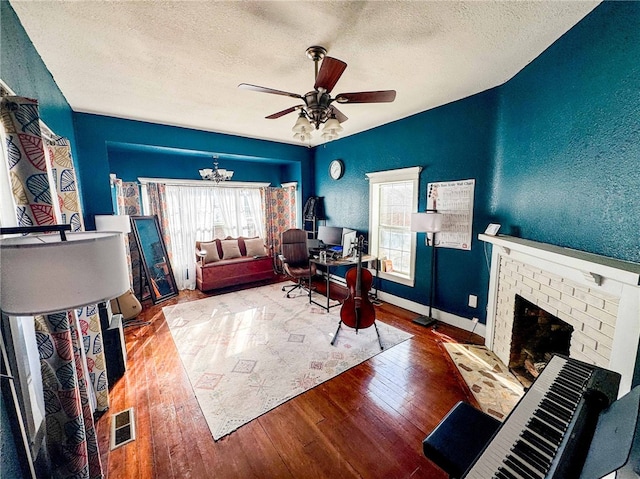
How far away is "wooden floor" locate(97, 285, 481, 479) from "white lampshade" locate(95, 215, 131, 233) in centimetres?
149

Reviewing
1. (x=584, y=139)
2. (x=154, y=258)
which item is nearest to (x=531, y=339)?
(x=584, y=139)

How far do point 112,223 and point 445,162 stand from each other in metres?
4.06

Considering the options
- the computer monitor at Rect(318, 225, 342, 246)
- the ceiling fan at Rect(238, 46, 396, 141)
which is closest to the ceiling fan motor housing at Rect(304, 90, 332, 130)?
the ceiling fan at Rect(238, 46, 396, 141)

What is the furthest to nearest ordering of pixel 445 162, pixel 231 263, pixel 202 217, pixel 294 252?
pixel 202 217 → pixel 231 263 → pixel 294 252 → pixel 445 162

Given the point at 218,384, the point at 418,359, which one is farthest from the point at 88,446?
the point at 418,359

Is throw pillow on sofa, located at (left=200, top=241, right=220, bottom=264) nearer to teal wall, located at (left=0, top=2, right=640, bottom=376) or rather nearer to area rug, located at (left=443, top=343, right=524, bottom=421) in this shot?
teal wall, located at (left=0, top=2, right=640, bottom=376)

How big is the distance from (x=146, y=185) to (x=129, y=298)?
1991 millimetres

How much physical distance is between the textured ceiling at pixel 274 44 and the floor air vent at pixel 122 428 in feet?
8.67

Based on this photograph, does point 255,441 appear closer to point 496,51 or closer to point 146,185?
point 496,51

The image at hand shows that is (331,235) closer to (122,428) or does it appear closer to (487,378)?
(487,378)

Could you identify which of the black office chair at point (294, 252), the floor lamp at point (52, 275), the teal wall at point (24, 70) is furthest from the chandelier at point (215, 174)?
the floor lamp at point (52, 275)

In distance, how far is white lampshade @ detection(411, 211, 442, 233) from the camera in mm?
2912

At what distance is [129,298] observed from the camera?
313cm

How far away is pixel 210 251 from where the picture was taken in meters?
4.63
